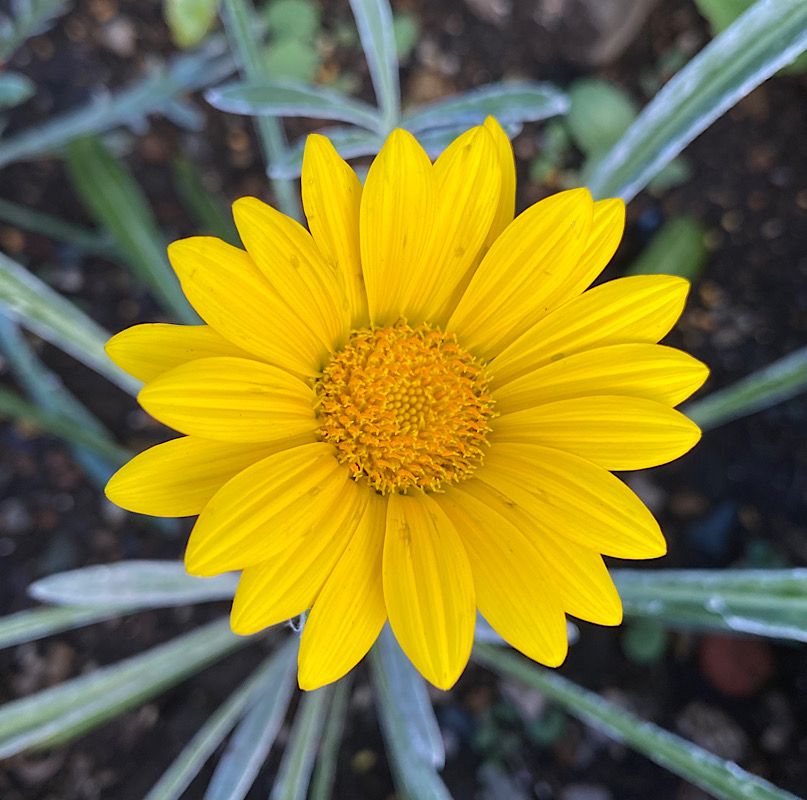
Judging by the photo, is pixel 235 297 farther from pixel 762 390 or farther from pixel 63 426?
pixel 762 390

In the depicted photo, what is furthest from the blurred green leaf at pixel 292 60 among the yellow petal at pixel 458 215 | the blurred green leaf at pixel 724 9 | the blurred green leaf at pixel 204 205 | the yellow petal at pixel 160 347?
the yellow petal at pixel 160 347

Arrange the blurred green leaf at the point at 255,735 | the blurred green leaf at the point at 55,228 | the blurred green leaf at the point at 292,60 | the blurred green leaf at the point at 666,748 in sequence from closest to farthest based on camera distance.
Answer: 1. the blurred green leaf at the point at 666,748
2. the blurred green leaf at the point at 255,735
3. the blurred green leaf at the point at 55,228
4. the blurred green leaf at the point at 292,60

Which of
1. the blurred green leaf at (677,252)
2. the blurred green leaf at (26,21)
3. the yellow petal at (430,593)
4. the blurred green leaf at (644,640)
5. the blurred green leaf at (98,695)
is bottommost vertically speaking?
the blurred green leaf at (644,640)

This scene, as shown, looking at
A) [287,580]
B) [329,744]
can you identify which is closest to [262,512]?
[287,580]

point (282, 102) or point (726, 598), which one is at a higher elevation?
point (282, 102)

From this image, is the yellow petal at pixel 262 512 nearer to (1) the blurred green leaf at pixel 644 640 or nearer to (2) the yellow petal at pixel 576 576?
(2) the yellow petal at pixel 576 576
